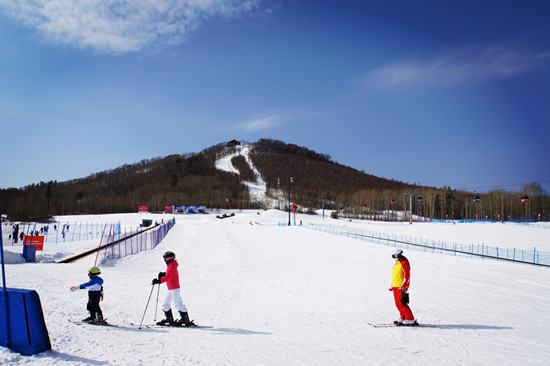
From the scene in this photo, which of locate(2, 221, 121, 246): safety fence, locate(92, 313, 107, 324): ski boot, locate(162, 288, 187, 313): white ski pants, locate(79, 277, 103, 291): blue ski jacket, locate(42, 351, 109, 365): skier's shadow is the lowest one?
locate(2, 221, 121, 246): safety fence

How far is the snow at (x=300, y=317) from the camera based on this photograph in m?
6.22

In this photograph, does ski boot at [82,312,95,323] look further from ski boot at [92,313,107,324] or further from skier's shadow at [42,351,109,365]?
skier's shadow at [42,351,109,365]

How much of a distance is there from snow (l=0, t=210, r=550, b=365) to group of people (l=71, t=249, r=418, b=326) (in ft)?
1.42

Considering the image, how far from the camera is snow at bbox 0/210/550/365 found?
20.4 ft

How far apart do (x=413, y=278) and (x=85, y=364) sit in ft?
50.2

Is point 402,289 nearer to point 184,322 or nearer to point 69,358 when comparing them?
point 184,322

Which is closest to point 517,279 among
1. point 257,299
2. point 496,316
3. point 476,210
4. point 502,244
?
point 496,316

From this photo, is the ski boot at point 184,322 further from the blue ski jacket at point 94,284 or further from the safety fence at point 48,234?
the safety fence at point 48,234

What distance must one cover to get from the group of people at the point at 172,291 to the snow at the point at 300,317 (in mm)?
433

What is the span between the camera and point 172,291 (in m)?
8.04

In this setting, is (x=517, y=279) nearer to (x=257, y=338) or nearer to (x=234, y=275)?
(x=234, y=275)

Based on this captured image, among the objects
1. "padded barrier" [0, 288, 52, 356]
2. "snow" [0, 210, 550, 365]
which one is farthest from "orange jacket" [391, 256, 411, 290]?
"padded barrier" [0, 288, 52, 356]

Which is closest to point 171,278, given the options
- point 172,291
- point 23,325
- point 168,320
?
→ point 172,291

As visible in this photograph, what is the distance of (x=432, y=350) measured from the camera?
6855 mm
